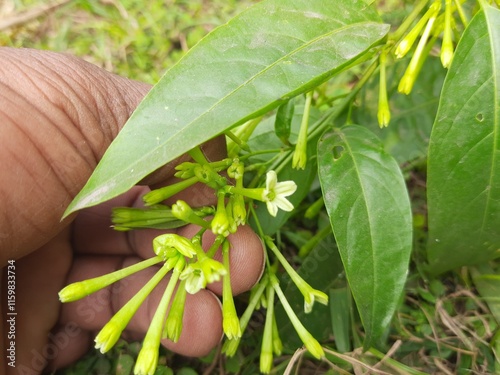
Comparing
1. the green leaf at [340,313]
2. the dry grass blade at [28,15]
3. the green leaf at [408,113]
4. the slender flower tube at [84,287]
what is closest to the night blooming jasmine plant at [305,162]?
the slender flower tube at [84,287]

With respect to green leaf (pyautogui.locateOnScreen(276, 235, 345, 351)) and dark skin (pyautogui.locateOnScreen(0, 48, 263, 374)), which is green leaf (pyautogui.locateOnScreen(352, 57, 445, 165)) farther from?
dark skin (pyautogui.locateOnScreen(0, 48, 263, 374))

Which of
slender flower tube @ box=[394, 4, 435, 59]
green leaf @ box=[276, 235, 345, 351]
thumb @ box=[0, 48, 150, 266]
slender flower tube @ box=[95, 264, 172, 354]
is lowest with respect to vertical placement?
green leaf @ box=[276, 235, 345, 351]

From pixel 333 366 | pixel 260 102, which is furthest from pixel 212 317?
pixel 260 102

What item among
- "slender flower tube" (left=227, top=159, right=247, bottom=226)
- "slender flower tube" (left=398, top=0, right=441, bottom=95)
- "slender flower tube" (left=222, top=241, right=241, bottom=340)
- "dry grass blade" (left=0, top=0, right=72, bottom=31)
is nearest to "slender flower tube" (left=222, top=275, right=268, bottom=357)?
"slender flower tube" (left=222, top=241, right=241, bottom=340)

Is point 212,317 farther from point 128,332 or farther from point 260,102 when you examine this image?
point 260,102

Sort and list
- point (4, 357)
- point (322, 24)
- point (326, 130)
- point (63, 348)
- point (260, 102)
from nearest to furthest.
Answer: point (260, 102)
point (322, 24)
point (326, 130)
point (4, 357)
point (63, 348)

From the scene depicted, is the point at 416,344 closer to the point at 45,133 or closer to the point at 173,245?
the point at 173,245

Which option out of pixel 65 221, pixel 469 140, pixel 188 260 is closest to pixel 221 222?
pixel 188 260
